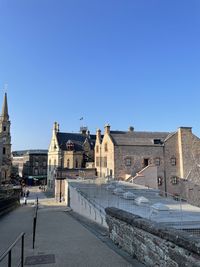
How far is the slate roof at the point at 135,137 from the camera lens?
4251 cm

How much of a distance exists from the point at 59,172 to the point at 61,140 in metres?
15.0

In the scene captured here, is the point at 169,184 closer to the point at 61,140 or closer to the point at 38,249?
the point at 61,140

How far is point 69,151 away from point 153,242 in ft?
171

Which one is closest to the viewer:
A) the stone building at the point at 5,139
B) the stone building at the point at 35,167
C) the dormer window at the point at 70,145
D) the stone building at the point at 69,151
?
the stone building at the point at 69,151

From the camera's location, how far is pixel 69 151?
190ft

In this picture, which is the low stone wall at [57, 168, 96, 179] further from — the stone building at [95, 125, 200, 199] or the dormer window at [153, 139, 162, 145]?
the dormer window at [153, 139, 162, 145]

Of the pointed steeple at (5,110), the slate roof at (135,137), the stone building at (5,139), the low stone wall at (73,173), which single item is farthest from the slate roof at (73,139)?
the pointed steeple at (5,110)

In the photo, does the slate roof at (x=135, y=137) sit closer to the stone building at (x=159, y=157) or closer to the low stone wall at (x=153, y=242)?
the stone building at (x=159, y=157)

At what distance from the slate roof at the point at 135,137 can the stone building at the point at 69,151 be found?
1446cm

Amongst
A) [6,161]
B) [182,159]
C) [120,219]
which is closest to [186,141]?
[182,159]

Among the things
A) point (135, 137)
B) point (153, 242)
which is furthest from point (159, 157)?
point (153, 242)

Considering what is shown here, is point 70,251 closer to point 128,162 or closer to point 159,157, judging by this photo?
point 128,162

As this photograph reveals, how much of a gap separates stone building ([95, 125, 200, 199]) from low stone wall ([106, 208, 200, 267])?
106 feet

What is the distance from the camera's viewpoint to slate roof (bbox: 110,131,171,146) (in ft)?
139
